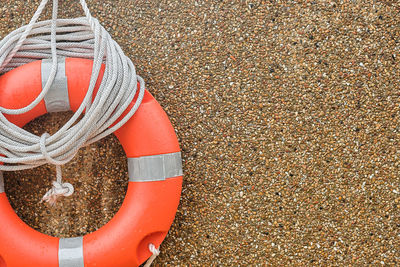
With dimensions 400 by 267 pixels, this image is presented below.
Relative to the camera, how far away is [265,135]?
1.32m

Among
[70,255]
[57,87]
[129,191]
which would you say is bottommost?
[70,255]

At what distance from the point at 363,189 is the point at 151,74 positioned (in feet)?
2.88

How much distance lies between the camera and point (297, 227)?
133 centimetres

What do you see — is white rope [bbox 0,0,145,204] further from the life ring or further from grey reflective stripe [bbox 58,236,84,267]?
grey reflective stripe [bbox 58,236,84,267]

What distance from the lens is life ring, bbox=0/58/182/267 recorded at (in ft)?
3.65

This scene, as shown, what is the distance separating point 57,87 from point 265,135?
72 centimetres

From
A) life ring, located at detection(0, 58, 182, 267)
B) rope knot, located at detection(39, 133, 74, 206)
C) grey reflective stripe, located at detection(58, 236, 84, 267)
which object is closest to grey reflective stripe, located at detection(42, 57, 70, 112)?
life ring, located at detection(0, 58, 182, 267)

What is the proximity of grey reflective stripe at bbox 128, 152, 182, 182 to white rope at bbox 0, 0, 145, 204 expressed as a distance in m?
0.14

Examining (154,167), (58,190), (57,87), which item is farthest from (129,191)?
(57,87)

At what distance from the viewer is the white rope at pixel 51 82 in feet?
3.54

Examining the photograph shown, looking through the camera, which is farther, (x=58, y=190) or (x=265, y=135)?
(x=265, y=135)

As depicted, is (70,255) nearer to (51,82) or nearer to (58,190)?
(58,190)

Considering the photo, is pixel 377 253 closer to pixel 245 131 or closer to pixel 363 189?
pixel 363 189

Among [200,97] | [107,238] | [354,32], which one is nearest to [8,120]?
[107,238]
